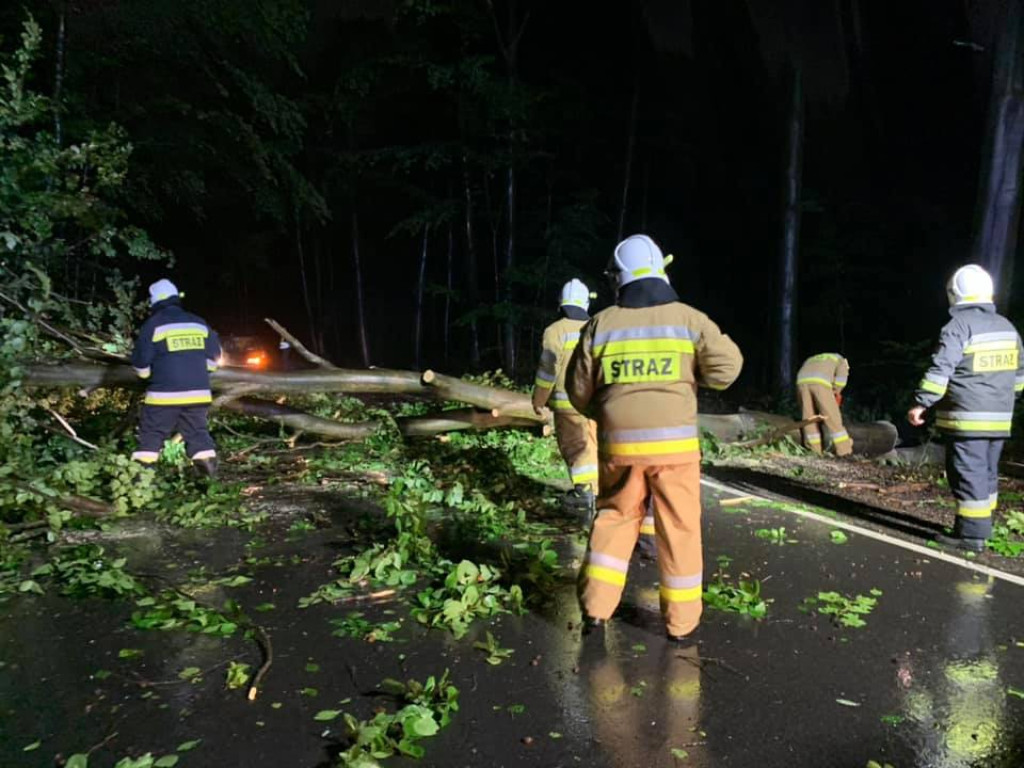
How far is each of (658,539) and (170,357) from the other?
15.6ft

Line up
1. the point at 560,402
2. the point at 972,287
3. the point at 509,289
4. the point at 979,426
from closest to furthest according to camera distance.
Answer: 1. the point at 979,426
2. the point at 972,287
3. the point at 560,402
4. the point at 509,289

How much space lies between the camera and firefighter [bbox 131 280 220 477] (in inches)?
238

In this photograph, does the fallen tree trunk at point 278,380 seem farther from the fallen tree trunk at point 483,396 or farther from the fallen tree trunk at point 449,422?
the fallen tree trunk at point 449,422

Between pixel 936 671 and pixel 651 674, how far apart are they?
1277 mm

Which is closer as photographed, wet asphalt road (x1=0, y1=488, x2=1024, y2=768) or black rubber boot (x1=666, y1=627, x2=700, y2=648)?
wet asphalt road (x1=0, y1=488, x2=1024, y2=768)

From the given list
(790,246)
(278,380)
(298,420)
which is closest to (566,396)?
(278,380)

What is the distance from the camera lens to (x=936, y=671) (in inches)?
120

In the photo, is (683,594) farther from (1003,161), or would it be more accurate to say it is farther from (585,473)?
(1003,161)

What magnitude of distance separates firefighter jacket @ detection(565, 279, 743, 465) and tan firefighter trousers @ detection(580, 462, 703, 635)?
0.09m

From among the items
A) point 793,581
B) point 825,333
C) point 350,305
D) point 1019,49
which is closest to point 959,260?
point 825,333

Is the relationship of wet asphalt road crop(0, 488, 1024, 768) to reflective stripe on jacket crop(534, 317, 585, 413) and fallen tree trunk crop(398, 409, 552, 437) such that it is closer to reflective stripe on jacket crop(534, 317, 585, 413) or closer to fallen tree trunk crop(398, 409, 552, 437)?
reflective stripe on jacket crop(534, 317, 585, 413)

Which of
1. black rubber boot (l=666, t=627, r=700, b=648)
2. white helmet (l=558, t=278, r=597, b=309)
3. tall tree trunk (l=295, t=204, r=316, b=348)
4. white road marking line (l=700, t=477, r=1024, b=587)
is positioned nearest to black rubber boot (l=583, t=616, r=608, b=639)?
black rubber boot (l=666, t=627, r=700, b=648)

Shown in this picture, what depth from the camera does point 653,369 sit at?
3.30 metres

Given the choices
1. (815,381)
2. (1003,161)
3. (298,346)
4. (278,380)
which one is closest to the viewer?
(298,346)
